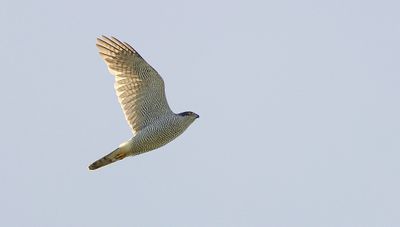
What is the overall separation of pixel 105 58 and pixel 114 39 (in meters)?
0.52

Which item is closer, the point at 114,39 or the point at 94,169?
the point at 94,169

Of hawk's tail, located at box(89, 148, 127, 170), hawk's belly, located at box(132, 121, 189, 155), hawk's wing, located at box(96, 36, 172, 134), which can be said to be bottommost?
hawk's tail, located at box(89, 148, 127, 170)

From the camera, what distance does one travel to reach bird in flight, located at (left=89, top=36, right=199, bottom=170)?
17047mm

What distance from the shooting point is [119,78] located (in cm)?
1792

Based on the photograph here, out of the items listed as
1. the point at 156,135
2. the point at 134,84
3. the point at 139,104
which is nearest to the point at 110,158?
the point at 156,135

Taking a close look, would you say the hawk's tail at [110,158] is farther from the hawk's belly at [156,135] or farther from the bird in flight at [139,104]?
the hawk's belly at [156,135]

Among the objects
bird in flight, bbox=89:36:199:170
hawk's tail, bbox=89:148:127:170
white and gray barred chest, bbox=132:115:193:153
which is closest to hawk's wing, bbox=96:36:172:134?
bird in flight, bbox=89:36:199:170

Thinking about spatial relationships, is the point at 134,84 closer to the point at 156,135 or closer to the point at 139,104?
the point at 139,104

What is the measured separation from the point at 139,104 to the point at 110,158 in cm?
150

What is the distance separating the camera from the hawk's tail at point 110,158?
16.8m

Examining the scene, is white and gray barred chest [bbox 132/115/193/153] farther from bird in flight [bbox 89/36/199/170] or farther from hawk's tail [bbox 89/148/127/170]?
hawk's tail [bbox 89/148/127/170]

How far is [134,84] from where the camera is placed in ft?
58.0

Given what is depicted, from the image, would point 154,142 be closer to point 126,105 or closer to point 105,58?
point 126,105

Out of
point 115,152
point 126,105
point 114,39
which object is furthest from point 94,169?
point 114,39
